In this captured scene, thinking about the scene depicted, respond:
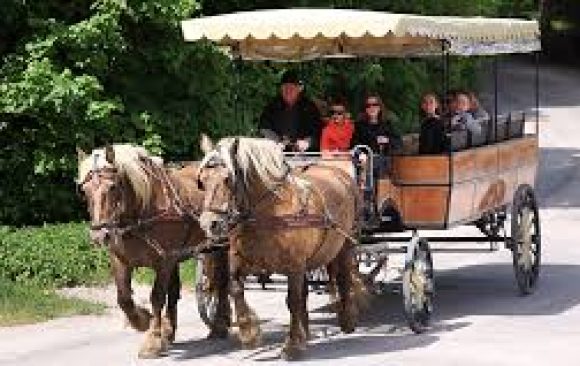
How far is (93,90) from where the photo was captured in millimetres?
18750

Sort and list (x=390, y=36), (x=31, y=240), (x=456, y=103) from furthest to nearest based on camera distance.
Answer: (x=31, y=240), (x=456, y=103), (x=390, y=36)

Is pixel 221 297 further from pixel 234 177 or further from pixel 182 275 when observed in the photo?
pixel 182 275

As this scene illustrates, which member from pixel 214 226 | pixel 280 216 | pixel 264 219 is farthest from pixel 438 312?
pixel 214 226

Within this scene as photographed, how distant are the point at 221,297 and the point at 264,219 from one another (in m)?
1.41

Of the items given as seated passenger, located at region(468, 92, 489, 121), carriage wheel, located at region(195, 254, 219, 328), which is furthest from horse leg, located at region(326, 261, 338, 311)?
seated passenger, located at region(468, 92, 489, 121)

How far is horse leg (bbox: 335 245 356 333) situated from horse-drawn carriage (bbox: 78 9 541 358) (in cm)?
1

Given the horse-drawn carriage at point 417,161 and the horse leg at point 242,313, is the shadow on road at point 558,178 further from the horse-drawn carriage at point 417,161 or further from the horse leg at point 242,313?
the horse leg at point 242,313

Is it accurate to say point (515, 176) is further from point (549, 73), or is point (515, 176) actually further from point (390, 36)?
point (549, 73)

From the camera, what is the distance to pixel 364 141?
13.7 meters

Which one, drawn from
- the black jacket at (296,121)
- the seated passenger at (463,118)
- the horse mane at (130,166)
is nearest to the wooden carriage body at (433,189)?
the seated passenger at (463,118)

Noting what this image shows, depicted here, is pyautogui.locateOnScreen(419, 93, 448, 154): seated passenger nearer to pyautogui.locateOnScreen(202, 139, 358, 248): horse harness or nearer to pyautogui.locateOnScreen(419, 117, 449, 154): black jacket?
pyautogui.locateOnScreen(419, 117, 449, 154): black jacket

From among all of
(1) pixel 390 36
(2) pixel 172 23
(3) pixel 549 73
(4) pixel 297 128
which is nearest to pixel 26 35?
(2) pixel 172 23

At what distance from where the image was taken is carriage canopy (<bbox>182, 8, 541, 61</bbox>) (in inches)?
500

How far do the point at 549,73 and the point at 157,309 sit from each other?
44.0 m
